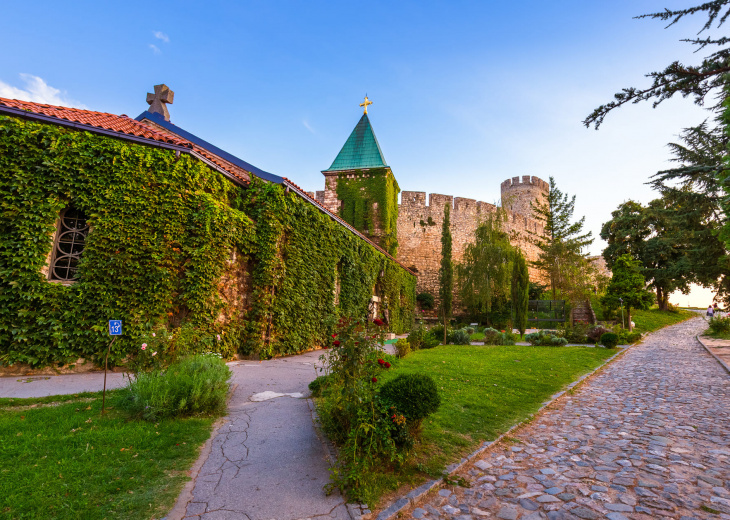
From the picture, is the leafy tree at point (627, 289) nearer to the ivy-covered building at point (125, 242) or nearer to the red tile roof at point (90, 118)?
the ivy-covered building at point (125, 242)

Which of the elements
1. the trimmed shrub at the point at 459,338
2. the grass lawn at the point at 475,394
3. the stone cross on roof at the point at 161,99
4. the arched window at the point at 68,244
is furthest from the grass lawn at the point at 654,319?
the stone cross on roof at the point at 161,99

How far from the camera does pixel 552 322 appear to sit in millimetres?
26797

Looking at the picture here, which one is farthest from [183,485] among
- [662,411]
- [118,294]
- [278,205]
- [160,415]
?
[278,205]

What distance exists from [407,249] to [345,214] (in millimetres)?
9512

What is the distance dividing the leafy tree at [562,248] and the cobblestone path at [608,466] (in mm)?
21581

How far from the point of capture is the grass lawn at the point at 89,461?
2666 mm

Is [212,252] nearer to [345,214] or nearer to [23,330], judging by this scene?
[23,330]

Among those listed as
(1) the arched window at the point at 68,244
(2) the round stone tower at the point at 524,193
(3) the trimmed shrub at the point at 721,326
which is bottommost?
(3) the trimmed shrub at the point at 721,326

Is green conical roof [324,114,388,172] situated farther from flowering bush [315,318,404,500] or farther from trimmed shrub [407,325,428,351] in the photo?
flowering bush [315,318,404,500]

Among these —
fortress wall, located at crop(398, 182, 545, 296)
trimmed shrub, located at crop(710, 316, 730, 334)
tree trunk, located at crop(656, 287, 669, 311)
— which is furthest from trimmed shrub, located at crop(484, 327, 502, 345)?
tree trunk, located at crop(656, 287, 669, 311)

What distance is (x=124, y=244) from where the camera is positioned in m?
7.67

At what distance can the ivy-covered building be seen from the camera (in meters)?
6.90

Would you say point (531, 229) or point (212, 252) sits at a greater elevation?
point (531, 229)

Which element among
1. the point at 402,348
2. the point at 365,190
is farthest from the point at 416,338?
the point at 365,190
